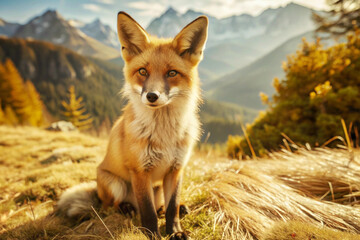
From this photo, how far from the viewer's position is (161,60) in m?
2.23

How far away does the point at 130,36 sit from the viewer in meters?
2.49

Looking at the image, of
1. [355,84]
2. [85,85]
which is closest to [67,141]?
[355,84]

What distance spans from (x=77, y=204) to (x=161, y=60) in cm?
235

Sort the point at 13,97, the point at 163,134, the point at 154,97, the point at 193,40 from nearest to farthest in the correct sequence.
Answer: the point at 154,97 < the point at 163,134 < the point at 193,40 < the point at 13,97

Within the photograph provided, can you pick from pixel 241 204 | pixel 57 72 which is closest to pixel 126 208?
pixel 241 204

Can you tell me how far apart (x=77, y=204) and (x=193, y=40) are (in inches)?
110

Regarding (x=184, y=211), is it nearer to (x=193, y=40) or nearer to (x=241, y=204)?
(x=241, y=204)

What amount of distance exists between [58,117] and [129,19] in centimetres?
9772

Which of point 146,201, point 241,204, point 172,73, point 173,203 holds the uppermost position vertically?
point 172,73

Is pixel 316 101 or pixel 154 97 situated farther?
pixel 316 101

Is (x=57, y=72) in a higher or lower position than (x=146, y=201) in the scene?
higher

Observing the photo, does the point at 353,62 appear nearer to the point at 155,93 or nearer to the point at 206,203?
the point at 206,203

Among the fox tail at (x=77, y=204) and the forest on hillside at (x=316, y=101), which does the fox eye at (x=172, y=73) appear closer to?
the fox tail at (x=77, y=204)

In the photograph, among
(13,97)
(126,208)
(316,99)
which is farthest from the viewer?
(13,97)
